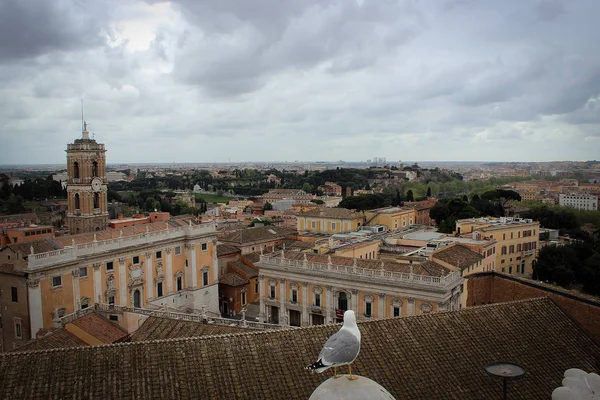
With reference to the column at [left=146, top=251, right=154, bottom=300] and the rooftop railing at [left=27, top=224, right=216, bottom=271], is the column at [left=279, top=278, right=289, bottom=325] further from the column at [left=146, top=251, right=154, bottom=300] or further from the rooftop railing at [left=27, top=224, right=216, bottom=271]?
the column at [left=146, top=251, right=154, bottom=300]

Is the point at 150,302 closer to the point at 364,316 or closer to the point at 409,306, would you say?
the point at 364,316

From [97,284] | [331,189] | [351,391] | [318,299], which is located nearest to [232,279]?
[318,299]

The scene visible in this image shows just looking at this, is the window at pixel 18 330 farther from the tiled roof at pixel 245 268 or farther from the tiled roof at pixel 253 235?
the tiled roof at pixel 253 235

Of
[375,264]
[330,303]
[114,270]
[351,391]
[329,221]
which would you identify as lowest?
[330,303]

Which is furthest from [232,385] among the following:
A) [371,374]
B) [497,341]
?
[497,341]

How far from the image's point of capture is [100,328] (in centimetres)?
1717

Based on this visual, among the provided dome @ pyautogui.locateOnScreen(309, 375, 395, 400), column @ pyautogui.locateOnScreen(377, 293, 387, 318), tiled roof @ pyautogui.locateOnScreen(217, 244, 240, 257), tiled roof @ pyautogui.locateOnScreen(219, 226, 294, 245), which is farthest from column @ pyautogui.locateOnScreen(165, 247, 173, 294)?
dome @ pyautogui.locateOnScreen(309, 375, 395, 400)

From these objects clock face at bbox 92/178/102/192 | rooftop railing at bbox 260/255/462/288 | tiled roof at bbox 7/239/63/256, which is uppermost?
clock face at bbox 92/178/102/192

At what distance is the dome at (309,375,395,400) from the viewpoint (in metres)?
4.00

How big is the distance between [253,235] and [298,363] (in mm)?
31808

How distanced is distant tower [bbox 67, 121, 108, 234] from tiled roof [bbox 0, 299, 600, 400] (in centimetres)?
2608

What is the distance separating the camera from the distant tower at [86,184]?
34.3 meters

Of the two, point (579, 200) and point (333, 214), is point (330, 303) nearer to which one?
point (333, 214)

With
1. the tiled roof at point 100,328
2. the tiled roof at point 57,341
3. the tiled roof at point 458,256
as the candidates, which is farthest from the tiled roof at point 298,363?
the tiled roof at point 458,256
